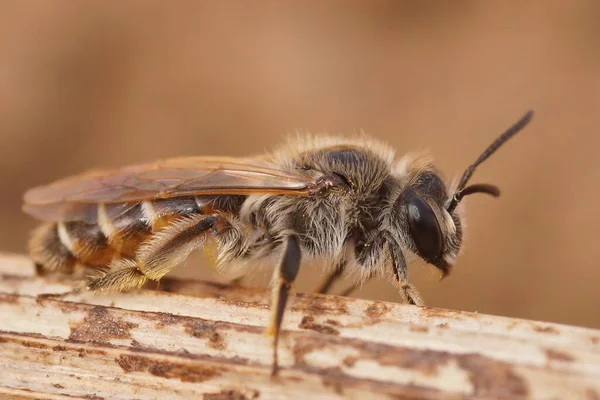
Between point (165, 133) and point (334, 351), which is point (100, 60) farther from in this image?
point (334, 351)

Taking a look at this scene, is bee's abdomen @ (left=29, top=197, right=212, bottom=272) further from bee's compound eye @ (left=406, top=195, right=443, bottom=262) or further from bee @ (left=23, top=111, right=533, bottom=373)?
bee's compound eye @ (left=406, top=195, right=443, bottom=262)

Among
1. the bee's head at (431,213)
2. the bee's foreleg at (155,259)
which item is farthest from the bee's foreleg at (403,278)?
the bee's foreleg at (155,259)

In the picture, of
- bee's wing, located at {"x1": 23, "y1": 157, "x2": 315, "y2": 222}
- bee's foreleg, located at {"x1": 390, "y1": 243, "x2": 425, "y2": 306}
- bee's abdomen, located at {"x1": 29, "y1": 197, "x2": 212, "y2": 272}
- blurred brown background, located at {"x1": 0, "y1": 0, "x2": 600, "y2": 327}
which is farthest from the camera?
blurred brown background, located at {"x1": 0, "y1": 0, "x2": 600, "y2": 327}

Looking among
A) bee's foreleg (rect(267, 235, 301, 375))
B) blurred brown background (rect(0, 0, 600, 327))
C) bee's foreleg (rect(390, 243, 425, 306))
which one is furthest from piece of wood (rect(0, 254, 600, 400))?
blurred brown background (rect(0, 0, 600, 327))

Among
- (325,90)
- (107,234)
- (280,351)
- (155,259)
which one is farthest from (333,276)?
(325,90)

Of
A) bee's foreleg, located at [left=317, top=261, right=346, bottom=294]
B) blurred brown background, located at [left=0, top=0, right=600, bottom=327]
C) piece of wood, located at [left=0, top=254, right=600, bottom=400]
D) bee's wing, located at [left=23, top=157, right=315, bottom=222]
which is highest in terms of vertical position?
blurred brown background, located at [left=0, top=0, right=600, bottom=327]

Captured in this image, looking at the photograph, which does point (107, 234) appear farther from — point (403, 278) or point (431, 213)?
point (431, 213)
